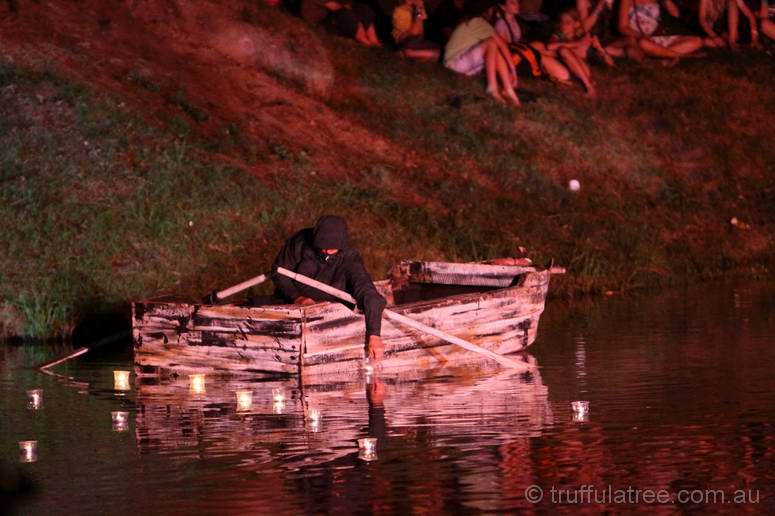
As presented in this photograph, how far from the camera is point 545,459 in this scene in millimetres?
13680

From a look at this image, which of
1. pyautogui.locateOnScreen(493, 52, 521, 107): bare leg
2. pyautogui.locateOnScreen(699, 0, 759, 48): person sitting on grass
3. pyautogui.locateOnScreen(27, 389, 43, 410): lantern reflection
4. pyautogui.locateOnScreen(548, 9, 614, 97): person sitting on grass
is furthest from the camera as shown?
pyautogui.locateOnScreen(699, 0, 759, 48): person sitting on grass

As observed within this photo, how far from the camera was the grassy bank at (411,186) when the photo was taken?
23.5 meters

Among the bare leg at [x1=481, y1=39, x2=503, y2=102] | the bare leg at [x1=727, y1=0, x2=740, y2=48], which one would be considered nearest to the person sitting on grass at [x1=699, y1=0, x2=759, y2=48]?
the bare leg at [x1=727, y1=0, x2=740, y2=48]

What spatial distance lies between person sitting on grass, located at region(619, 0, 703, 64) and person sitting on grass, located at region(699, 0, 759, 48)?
50 centimetres

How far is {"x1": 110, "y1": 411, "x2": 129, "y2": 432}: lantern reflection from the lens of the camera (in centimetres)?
1556

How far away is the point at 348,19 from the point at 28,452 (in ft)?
65.3

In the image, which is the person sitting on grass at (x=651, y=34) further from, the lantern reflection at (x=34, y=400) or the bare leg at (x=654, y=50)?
the lantern reflection at (x=34, y=400)

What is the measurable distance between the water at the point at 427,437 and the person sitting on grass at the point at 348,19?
13300 millimetres

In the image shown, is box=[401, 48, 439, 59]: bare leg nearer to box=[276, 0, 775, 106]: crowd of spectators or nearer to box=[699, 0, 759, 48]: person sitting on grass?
box=[276, 0, 775, 106]: crowd of spectators

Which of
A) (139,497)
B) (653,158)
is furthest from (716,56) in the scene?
(139,497)

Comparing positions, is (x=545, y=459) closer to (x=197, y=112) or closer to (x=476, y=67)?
(x=197, y=112)

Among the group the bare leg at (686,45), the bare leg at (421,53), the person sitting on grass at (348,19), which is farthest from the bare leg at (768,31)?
the person sitting on grass at (348,19)

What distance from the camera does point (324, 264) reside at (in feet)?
59.5

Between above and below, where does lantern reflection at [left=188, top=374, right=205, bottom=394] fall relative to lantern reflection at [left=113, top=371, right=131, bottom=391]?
below
